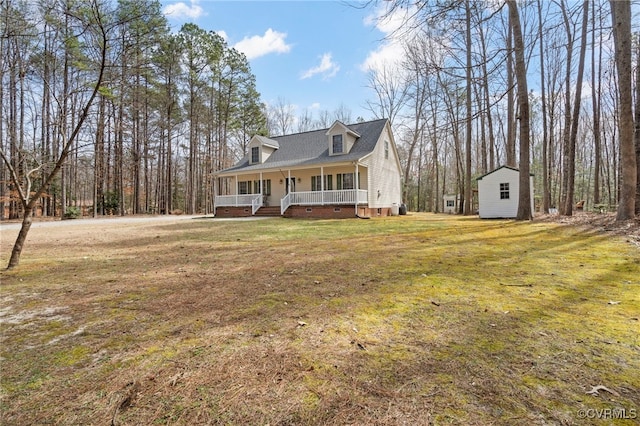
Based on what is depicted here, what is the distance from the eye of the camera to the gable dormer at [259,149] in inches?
841

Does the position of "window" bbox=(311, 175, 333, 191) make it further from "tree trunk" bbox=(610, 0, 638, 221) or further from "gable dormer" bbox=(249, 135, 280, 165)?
"tree trunk" bbox=(610, 0, 638, 221)

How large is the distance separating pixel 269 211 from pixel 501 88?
548 inches

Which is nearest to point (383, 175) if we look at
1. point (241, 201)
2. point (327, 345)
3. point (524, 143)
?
Answer: point (524, 143)

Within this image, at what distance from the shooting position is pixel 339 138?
18.6m

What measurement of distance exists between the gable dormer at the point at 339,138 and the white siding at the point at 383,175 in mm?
1720

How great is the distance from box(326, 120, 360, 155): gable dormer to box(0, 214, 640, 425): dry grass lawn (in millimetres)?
14969

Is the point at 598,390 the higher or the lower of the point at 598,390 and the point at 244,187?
the lower

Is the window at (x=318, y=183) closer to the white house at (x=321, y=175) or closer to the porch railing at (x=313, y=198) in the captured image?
the white house at (x=321, y=175)

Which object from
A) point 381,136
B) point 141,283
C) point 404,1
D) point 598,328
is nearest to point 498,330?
point 598,328

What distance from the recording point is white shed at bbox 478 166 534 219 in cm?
1444

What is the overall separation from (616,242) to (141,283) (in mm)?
8456

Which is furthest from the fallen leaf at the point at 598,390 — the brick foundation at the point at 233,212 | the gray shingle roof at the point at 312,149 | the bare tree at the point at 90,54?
the brick foundation at the point at 233,212

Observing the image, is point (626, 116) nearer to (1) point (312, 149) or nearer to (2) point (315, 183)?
(2) point (315, 183)

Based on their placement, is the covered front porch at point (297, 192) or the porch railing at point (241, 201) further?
the porch railing at point (241, 201)
